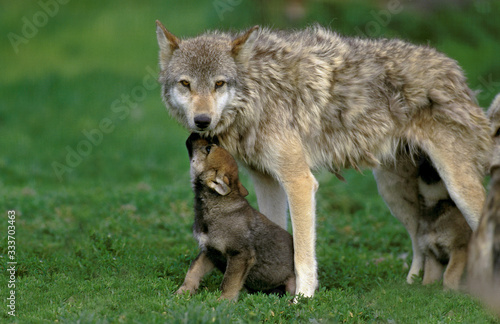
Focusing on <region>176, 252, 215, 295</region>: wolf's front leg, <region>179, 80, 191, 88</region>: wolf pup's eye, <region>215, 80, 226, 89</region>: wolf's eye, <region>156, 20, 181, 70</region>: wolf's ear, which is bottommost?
<region>176, 252, 215, 295</region>: wolf's front leg

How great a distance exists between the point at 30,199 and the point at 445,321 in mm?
5907

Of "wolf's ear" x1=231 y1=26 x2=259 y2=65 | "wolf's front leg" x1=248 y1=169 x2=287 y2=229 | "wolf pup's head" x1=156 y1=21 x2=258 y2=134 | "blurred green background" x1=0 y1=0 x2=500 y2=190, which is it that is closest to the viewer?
"wolf pup's head" x1=156 y1=21 x2=258 y2=134

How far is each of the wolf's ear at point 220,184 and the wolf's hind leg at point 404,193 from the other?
6.16ft

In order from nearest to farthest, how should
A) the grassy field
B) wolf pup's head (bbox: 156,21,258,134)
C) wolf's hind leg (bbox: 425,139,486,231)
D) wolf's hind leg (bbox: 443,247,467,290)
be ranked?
the grassy field → wolf pup's head (bbox: 156,21,258,134) → wolf's hind leg (bbox: 425,139,486,231) → wolf's hind leg (bbox: 443,247,467,290)

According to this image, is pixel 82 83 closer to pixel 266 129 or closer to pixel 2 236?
pixel 2 236

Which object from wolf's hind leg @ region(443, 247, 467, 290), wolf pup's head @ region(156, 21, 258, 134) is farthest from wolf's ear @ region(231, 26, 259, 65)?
wolf's hind leg @ region(443, 247, 467, 290)

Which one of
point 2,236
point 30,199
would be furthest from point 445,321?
point 30,199

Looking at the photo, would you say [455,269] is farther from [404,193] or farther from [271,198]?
[271,198]

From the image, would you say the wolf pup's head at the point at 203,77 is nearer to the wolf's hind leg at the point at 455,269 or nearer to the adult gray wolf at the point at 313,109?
the adult gray wolf at the point at 313,109

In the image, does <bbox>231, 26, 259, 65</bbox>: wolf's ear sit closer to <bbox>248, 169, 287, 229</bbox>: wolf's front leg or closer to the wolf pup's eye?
the wolf pup's eye

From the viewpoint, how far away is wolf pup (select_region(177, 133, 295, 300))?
234 inches

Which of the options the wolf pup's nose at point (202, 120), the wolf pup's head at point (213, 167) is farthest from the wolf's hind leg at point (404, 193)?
the wolf pup's nose at point (202, 120)

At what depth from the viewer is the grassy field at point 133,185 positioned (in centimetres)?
555

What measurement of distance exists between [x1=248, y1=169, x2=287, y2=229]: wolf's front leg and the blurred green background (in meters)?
2.79
